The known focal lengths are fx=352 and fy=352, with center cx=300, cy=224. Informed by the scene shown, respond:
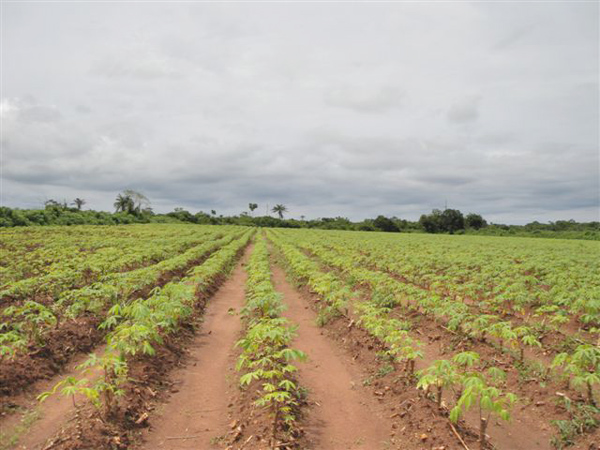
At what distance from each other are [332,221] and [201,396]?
107 metres

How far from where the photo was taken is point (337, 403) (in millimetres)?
5492

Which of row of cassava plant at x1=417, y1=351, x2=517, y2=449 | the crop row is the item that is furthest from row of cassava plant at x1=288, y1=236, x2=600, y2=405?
row of cassava plant at x1=417, y1=351, x2=517, y2=449

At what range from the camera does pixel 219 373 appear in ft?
21.1

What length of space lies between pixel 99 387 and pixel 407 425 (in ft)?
13.0

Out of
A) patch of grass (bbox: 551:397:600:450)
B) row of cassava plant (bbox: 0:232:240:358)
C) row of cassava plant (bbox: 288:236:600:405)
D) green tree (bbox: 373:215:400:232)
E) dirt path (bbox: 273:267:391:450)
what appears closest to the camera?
patch of grass (bbox: 551:397:600:450)

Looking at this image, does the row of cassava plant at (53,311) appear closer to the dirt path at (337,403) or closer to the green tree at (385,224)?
the dirt path at (337,403)

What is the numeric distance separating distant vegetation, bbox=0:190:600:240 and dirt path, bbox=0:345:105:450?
4924 centimetres

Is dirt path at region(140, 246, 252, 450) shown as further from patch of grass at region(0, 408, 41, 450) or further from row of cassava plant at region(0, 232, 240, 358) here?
row of cassava plant at region(0, 232, 240, 358)

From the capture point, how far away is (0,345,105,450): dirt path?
421cm

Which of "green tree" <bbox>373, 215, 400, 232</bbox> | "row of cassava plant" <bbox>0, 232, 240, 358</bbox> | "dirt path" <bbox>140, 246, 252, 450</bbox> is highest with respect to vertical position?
"green tree" <bbox>373, 215, 400, 232</bbox>

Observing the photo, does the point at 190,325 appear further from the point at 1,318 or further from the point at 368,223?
the point at 368,223

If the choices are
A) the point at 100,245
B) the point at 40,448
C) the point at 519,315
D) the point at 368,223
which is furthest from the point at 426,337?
the point at 368,223

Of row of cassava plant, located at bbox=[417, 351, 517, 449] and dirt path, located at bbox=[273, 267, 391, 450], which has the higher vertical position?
row of cassava plant, located at bbox=[417, 351, 517, 449]

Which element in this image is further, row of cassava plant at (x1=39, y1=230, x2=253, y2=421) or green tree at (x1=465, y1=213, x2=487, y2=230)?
green tree at (x1=465, y1=213, x2=487, y2=230)
